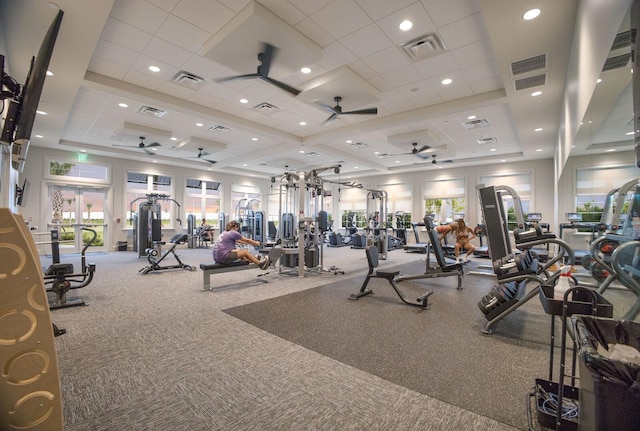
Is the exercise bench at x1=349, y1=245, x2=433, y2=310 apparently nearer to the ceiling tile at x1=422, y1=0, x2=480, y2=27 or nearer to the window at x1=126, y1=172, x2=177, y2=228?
the ceiling tile at x1=422, y1=0, x2=480, y2=27

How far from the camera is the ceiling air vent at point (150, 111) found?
6.45 metres

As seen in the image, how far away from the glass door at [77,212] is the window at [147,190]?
0.81 metres

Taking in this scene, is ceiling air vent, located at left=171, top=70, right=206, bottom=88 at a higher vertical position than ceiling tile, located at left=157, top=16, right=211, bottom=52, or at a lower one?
lower

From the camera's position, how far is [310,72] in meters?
4.98

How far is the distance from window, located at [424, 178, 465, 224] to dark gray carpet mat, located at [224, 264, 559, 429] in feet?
27.8

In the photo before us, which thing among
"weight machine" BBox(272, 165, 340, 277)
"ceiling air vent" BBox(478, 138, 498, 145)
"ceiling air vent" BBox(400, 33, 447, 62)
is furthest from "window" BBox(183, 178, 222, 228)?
"ceiling air vent" BBox(400, 33, 447, 62)

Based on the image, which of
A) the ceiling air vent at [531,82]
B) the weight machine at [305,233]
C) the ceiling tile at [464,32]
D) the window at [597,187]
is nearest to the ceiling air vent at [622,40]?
the window at [597,187]

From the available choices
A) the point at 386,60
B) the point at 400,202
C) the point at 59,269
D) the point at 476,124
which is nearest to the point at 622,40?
the point at 386,60

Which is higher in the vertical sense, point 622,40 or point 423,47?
point 423,47

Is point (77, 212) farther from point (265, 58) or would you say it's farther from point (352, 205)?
point (352, 205)

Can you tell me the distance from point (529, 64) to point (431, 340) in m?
4.18

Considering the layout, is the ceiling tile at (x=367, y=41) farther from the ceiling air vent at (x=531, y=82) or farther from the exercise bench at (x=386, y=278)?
the exercise bench at (x=386, y=278)

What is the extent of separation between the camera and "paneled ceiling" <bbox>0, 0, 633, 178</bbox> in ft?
11.2

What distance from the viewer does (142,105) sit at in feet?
20.6
